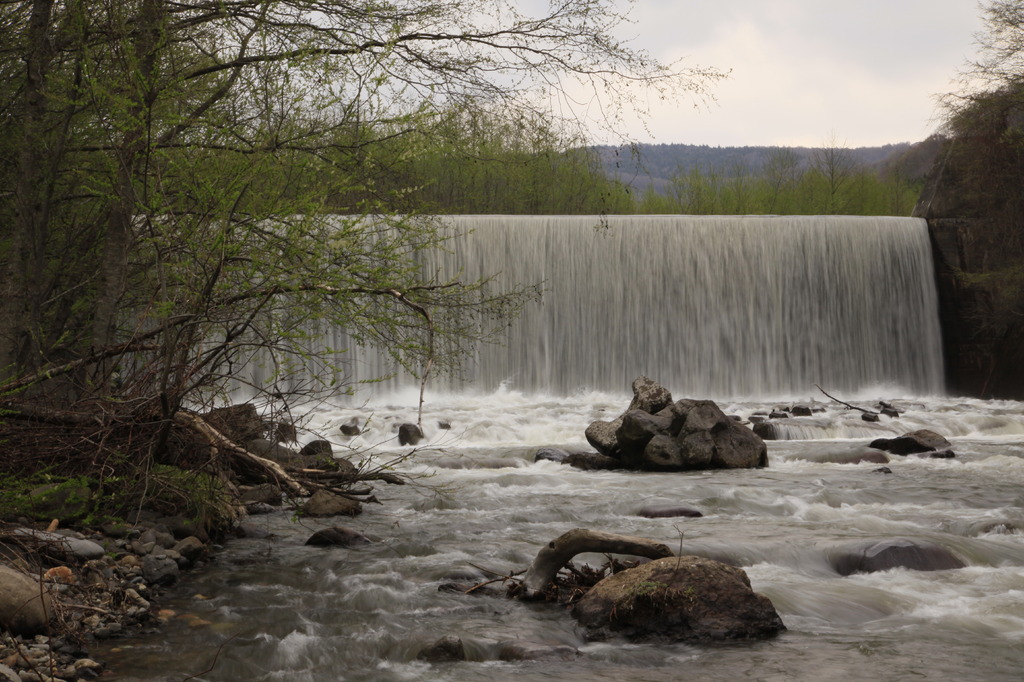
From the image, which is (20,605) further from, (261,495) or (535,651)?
(261,495)

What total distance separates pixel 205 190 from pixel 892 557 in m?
5.71

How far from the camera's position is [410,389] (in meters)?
18.9

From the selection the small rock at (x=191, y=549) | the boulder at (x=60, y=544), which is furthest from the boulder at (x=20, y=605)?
the small rock at (x=191, y=549)

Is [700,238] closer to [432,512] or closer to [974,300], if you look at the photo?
[974,300]

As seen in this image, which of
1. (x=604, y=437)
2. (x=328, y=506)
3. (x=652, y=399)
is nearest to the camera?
(x=328, y=506)

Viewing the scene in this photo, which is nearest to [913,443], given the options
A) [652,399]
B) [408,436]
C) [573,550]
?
[652,399]

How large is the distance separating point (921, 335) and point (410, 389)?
11.9 meters

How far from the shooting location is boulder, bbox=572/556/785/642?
5.55 metres

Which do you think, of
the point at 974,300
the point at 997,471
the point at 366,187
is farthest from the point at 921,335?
the point at 366,187

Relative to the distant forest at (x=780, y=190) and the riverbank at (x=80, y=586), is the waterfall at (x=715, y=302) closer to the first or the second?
the distant forest at (x=780, y=190)

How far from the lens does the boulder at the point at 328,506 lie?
28.7ft

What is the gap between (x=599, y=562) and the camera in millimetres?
7246

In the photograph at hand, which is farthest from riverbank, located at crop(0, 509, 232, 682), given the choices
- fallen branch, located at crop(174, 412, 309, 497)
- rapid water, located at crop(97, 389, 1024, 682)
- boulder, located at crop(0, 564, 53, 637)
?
fallen branch, located at crop(174, 412, 309, 497)

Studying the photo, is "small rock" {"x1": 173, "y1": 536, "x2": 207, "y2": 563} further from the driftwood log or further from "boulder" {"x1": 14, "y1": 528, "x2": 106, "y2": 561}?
the driftwood log
